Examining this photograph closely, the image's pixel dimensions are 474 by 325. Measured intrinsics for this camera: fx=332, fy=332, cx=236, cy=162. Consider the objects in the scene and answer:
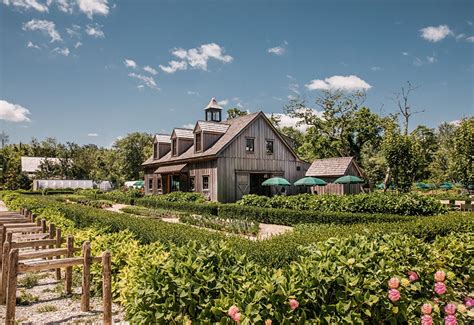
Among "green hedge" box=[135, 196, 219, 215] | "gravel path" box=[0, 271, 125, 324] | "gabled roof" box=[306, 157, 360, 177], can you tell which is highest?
"gabled roof" box=[306, 157, 360, 177]

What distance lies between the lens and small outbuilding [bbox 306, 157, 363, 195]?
27688mm

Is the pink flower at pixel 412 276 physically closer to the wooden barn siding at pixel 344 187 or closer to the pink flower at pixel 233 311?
the pink flower at pixel 233 311

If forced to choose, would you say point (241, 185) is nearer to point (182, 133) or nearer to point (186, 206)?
point (186, 206)

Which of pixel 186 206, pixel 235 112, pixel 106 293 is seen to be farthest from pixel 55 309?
pixel 235 112

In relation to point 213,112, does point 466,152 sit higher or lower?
lower

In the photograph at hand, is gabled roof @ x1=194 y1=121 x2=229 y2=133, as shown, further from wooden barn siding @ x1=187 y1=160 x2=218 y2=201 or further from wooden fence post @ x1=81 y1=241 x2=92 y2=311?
wooden fence post @ x1=81 y1=241 x2=92 y2=311

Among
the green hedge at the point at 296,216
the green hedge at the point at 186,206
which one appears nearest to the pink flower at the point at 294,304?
the green hedge at the point at 296,216

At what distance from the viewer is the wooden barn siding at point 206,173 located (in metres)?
25.6

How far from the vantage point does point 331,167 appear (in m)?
28.8

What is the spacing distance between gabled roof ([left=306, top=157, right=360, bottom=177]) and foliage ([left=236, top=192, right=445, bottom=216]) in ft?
34.1

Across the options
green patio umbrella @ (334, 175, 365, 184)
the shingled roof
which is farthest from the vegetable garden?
the shingled roof

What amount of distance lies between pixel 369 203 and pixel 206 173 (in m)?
14.1

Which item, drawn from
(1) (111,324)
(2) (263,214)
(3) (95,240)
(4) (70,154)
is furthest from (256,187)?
(4) (70,154)

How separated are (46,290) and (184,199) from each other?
18016 millimetres
